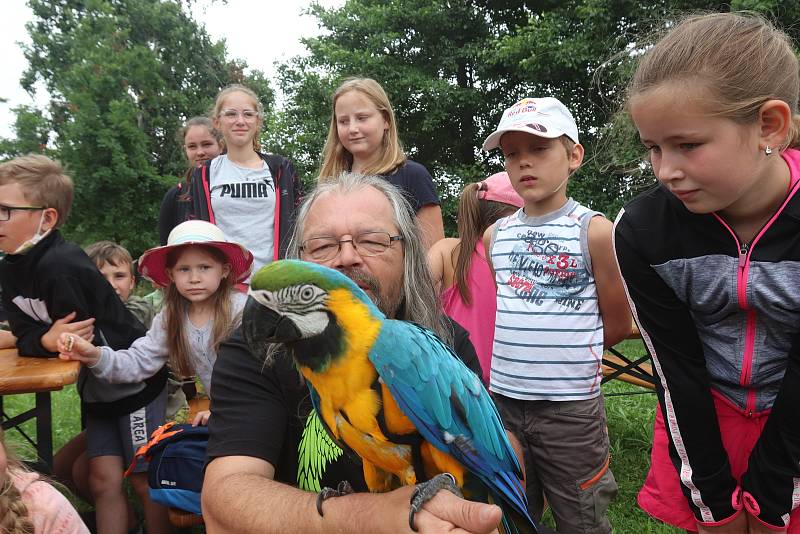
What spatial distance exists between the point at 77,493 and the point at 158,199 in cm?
1722

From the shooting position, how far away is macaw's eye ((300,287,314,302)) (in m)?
1.15

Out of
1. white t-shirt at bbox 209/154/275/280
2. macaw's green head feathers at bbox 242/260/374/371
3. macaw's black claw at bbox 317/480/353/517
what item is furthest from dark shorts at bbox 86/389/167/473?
macaw's green head feathers at bbox 242/260/374/371

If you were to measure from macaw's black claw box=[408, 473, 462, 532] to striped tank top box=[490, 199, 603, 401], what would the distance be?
3.99 ft

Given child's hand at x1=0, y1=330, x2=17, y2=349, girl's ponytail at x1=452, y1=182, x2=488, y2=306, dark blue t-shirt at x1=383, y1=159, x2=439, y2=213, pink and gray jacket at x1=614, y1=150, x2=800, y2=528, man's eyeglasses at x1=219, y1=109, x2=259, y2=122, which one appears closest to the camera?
pink and gray jacket at x1=614, y1=150, x2=800, y2=528

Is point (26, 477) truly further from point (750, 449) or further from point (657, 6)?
point (657, 6)

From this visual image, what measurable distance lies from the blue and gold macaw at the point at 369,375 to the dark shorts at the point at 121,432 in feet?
7.20

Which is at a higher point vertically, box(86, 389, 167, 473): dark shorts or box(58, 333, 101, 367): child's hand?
box(58, 333, 101, 367): child's hand

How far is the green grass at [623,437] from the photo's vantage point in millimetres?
3449

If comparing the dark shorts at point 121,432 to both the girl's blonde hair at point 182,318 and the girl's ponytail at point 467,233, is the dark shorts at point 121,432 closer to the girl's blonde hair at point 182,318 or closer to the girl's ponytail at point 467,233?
the girl's blonde hair at point 182,318

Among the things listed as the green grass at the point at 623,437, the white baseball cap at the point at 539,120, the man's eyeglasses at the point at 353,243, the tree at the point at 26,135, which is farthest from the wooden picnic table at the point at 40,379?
the tree at the point at 26,135

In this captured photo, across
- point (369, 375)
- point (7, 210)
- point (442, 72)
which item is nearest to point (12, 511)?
point (369, 375)

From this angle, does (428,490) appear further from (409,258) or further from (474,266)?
(474,266)

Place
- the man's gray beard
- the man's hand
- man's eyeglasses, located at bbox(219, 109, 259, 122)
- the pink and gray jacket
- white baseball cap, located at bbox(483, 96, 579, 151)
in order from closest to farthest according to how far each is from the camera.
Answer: the man's hand
the pink and gray jacket
the man's gray beard
white baseball cap, located at bbox(483, 96, 579, 151)
man's eyeglasses, located at bbox(219, 109, 259, 122)

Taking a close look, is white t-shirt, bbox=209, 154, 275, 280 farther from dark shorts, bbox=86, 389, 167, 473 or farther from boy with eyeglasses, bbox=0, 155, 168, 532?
dark shorts, bbox=86, 389, 167, 473
